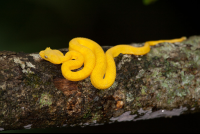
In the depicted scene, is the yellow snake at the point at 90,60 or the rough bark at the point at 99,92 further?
the yellow snake at the point at 90,60

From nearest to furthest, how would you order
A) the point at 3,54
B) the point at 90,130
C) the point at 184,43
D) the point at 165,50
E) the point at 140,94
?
the point at 3,54 → the point at 140,94 → the point at 165,50 → the point at 184,43 → the point at 90,130

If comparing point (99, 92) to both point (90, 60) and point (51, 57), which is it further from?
point (51, 57)

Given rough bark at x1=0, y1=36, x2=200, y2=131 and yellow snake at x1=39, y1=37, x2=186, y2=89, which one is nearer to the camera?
rough bark at x1=0, y1=36, x2=200, y2=131

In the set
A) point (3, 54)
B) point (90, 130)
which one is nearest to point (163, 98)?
point (3, 54)

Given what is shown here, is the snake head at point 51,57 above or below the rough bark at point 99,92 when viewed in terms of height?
above

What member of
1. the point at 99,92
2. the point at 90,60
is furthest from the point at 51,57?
the point at 99,92

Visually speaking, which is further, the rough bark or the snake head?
the snake head

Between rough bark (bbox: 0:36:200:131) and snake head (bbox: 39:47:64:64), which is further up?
snake head (bbox: 39:47:64:64)

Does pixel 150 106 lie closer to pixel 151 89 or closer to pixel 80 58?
pixel 151 89
